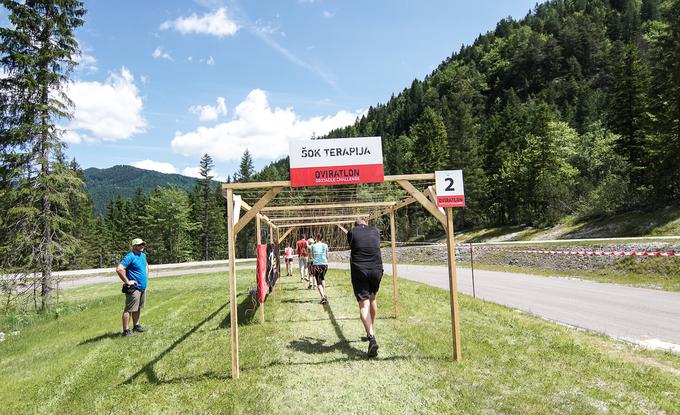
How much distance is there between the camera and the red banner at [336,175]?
5.54 metres

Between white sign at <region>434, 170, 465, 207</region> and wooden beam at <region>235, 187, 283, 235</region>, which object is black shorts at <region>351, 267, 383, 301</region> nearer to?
white sign at <region>434, 170, 465, 207</region>

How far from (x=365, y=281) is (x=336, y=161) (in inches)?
70.2

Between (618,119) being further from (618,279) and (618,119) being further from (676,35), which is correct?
(618,279)

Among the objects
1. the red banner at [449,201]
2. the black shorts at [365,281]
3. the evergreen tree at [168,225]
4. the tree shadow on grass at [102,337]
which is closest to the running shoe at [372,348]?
the black shorts at [365,281]

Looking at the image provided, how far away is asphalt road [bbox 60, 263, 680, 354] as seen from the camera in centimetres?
702

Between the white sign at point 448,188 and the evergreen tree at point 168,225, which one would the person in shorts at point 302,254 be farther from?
the evergreen tree at point 168,225

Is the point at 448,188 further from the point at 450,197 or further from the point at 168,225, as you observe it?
the point at 168,225

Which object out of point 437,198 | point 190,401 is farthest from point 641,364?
point 190,401

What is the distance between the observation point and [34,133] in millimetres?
13438

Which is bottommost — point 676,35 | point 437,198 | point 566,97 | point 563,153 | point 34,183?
point 437,198

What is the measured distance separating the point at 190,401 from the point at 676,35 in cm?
3124

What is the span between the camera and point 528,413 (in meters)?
3.83

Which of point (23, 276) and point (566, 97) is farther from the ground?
point (566, 97)

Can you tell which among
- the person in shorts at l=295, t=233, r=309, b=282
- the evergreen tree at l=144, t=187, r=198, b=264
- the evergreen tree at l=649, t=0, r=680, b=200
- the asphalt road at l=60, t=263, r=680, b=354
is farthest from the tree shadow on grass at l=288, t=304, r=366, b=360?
the evergreen tree at l=144, t=187, r=198, b=264
